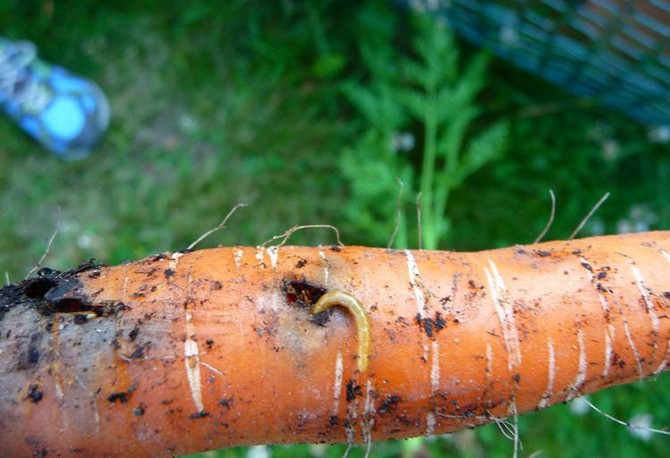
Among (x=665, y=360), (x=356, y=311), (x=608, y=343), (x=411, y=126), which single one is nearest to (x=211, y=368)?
(x=356, y=311)

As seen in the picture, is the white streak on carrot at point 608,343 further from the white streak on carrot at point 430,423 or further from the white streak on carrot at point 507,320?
the white streak on carrot at point 430,423

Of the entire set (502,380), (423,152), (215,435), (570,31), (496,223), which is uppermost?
(570,31)

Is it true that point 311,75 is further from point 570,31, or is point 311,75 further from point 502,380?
point 502,380

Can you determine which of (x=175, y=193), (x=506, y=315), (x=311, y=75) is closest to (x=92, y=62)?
(x=175, y=193)

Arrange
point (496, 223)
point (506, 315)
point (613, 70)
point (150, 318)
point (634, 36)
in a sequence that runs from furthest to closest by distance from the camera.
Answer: point (496, 223), point (613, 70), point (634, 36), point (506, 315), point (150, 318)

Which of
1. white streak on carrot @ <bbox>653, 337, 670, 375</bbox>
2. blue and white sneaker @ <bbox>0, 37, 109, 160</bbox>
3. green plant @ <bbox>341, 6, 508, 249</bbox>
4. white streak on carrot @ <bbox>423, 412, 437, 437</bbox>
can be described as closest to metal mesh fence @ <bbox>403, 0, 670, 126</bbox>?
green plant @ <bbox>341, 6, 508, 249</bbox>

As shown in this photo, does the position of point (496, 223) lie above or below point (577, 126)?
below

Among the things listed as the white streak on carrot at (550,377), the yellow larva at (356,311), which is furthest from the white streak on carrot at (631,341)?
the yellow larva at (356,311)
